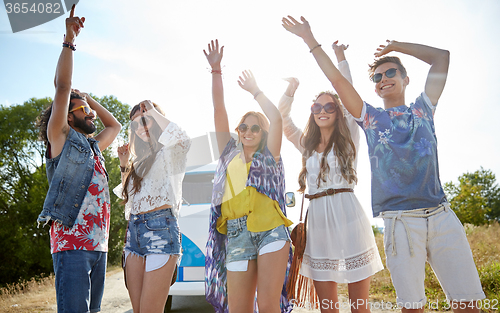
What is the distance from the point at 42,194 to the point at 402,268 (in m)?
22.0

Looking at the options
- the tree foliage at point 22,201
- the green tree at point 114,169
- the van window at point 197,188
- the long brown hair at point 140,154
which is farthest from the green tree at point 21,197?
the long brown hair at point 140,154

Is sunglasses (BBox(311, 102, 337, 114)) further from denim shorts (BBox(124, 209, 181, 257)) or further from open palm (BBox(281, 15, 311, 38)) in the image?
denim shorts (BBox(124, 209, 181, 257))


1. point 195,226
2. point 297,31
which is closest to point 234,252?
point 297,31

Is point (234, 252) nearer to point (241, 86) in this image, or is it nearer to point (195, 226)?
point (241, 86)

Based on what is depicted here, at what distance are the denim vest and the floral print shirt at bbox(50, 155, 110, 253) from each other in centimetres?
5

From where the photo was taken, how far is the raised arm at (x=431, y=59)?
2.36 meters

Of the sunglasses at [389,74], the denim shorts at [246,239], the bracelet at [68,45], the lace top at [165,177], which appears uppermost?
the bracelet at [68,45]

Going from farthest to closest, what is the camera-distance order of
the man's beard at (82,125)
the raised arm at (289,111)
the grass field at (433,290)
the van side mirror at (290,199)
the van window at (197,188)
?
the van window at (197,188), the grass field at (433,290), the raised arm at (289,111), the van side mirror at (290,199), the man's beard at (82,125)

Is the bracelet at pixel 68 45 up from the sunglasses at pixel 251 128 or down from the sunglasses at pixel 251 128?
up

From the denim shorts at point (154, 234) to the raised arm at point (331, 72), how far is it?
148 cm

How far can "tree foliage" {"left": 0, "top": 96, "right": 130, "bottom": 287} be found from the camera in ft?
64.2

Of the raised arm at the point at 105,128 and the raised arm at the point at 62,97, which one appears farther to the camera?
the raised arm at the point at 105,128

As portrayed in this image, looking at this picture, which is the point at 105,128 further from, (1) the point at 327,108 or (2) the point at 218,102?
(1) the point at 327,108

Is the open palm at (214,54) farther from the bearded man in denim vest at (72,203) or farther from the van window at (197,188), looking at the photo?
the van window at (197,188)
